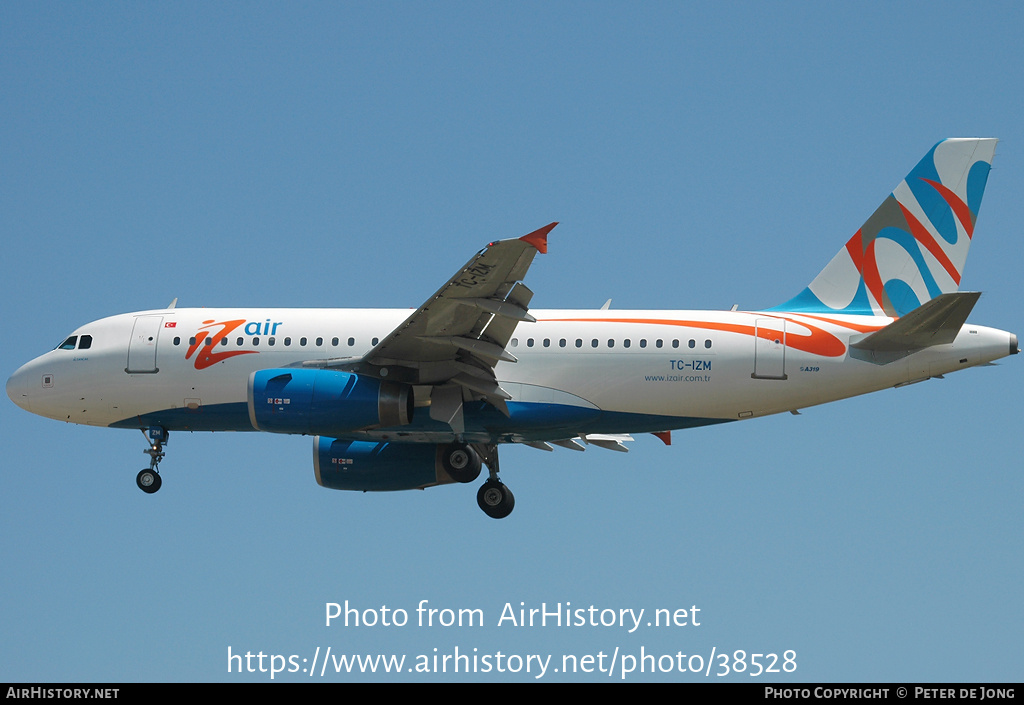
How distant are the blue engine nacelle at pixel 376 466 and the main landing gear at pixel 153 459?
3.93 m

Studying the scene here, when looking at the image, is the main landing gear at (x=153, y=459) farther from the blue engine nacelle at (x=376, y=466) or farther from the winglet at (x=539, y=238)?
the winglet at (x=539, y=238)

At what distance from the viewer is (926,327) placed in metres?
28.8

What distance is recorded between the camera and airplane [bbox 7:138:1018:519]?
1147 inches

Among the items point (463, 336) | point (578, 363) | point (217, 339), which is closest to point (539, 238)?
point (463, 336)

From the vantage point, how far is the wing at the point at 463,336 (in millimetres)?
26391

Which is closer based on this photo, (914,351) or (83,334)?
(914,351)

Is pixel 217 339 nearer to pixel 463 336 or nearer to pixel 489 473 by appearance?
pixel 463 336

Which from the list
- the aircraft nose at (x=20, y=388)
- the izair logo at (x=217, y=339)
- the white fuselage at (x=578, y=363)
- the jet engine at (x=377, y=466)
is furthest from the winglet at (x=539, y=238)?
the aircraft nose at (x=20, y=388)

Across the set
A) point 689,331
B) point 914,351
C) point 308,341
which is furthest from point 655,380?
point 308,341

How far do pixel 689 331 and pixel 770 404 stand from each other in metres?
2.51

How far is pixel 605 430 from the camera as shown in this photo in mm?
31031

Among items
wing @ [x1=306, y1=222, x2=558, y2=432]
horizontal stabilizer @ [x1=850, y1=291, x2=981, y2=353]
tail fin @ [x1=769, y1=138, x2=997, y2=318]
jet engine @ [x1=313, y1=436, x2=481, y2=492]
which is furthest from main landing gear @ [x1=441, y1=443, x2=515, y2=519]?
horizontal stabilizer @ [x1=850, y1=291, x2=981, y2=353]

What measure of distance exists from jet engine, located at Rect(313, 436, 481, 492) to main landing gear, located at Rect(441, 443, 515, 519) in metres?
0.80
